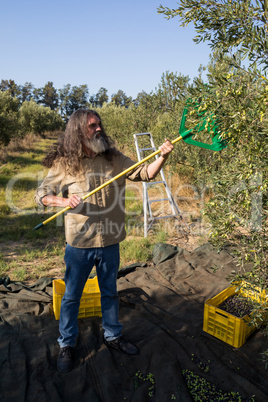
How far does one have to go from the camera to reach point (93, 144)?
270cm

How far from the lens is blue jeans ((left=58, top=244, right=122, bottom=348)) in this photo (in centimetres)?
277

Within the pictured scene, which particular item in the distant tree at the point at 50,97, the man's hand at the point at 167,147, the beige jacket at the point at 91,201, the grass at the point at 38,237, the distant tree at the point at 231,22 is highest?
the distant tree at the point at 50,97

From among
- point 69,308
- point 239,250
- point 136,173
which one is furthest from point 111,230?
point 239,250

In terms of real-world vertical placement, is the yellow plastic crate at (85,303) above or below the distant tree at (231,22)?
below

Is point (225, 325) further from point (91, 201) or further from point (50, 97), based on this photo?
point (50, 97)

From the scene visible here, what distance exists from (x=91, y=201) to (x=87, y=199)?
0.04 meters

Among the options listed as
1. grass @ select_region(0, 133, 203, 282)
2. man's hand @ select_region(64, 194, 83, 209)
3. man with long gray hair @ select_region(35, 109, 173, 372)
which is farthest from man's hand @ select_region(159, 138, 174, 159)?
grass @ select_region(0, 133, 203, 282)

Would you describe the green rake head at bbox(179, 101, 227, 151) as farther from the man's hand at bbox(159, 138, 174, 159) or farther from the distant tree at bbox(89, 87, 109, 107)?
the distant tree at bbox(89, 87, 109, 107)

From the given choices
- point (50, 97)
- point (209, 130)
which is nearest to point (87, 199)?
point (209, 130)

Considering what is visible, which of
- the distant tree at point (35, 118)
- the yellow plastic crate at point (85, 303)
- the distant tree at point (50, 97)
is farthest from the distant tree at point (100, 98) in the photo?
the yellow plastic crate at point (85, 303)

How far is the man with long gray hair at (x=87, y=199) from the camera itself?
2.72 meters

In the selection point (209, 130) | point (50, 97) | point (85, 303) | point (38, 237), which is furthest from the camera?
point (50, 97)

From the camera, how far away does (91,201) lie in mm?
2754

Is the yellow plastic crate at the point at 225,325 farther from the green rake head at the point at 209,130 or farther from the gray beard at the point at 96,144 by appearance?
the gray beard at the point at 96,144
